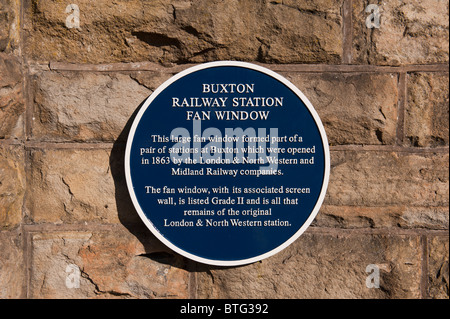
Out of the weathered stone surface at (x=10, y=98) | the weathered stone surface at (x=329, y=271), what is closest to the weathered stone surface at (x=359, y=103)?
the weathered stone surface at (x=329, y=271)

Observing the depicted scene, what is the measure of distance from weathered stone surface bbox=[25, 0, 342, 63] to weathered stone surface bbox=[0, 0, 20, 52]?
5cm

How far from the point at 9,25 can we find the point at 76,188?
826 millimetres

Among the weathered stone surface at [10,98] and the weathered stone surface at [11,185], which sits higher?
the weathered stone surface at [10,98]

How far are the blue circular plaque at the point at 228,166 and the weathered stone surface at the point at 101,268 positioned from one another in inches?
6.6

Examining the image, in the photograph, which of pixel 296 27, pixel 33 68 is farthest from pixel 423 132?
pixel 33 68

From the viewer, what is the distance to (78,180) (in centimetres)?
225

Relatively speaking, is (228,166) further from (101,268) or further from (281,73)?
(101,268)

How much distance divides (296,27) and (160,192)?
1.03m

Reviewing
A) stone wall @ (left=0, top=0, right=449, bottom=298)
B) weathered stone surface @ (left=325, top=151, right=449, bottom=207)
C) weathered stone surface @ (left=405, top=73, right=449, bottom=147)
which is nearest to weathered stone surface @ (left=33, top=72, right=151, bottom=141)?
stone wall @ (left=0, top=0, right=449, bottom=298)

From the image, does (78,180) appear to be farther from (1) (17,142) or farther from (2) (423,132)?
(2) (423,132)

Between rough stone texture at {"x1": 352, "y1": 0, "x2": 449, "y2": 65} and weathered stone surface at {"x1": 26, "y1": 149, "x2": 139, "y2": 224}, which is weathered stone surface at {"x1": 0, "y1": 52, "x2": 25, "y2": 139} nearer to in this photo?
weathered stone surface at {"x1": 26, "y1": 149, "x2": 139, "y2": 224}

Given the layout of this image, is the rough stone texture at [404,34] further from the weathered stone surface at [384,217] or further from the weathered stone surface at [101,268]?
the weathered stone surface at [101,268]

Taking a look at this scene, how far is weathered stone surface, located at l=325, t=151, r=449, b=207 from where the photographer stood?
2234 mm

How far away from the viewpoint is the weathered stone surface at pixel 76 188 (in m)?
2.26
